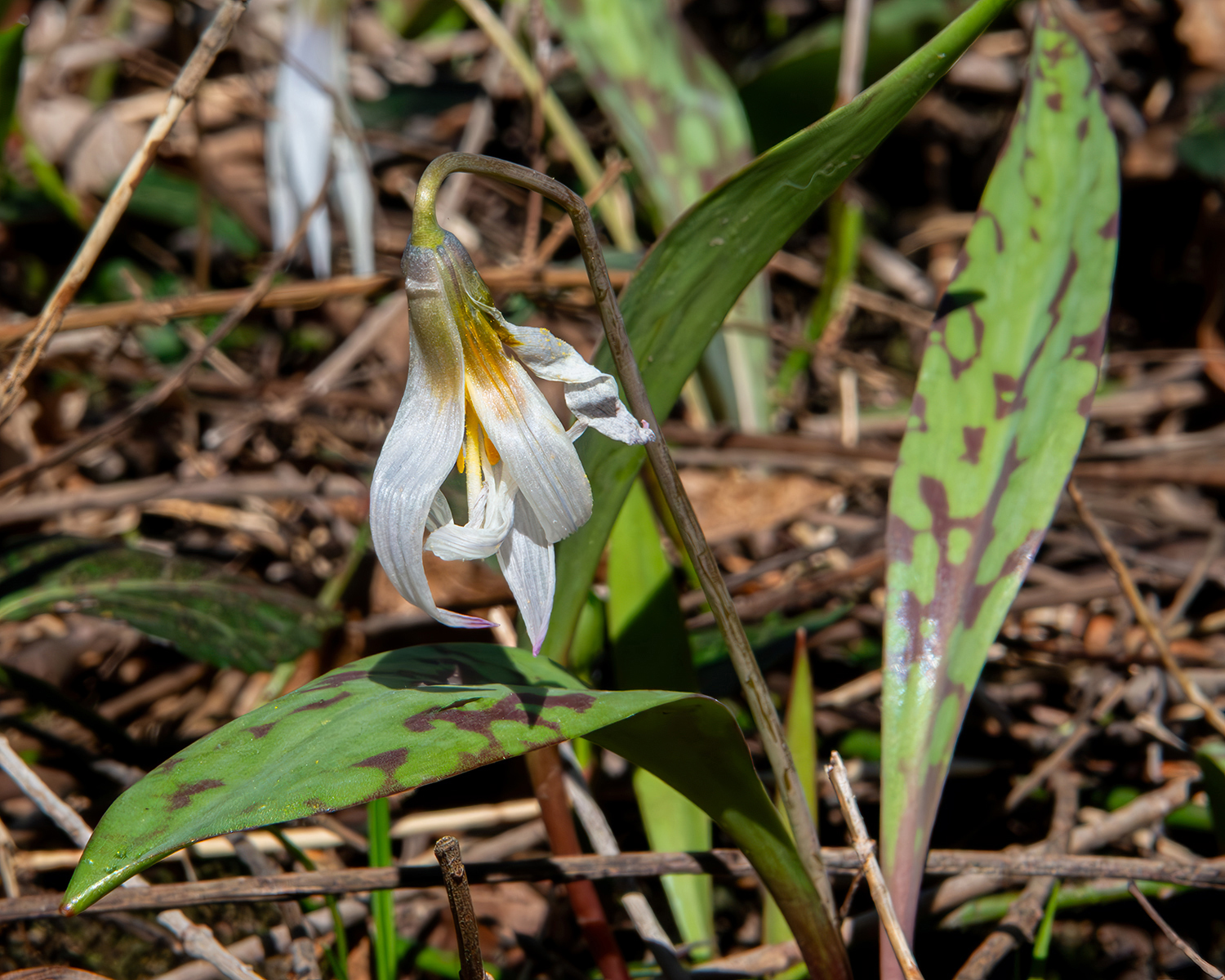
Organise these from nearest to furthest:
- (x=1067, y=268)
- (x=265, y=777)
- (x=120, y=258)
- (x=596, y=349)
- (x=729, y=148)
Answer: (x=265, y=777)
(x=596, y=349)
(x=1067, y=268)
(x=729, y=148)
(x=120, y=258)

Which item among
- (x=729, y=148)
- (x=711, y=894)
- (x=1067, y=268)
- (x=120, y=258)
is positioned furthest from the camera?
(x=120, y=258)

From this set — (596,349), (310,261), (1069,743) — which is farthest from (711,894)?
(310,261)

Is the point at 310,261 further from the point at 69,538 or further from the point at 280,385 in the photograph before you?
the point at 69,538

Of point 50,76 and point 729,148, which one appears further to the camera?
point 50,76

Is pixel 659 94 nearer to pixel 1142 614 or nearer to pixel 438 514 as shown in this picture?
pixel 1142 614

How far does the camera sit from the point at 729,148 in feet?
7.64

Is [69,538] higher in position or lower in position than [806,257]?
lower

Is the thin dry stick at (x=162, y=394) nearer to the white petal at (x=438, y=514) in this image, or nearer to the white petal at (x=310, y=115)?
the white petal at (x=310, y=115)

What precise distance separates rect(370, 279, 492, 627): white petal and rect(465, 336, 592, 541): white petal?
2 centimetres

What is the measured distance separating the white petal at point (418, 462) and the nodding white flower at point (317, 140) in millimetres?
1569

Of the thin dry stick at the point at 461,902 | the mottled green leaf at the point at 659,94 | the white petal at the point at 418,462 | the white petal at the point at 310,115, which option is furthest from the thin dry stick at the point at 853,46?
the thin dry stick at the point at 461,902

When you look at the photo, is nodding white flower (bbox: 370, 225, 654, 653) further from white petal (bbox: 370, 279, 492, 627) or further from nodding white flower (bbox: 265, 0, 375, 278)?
nodding white flower (bbox: 265, 0, 375, 278)

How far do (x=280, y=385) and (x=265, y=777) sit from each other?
1839mm

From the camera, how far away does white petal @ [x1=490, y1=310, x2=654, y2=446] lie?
0.78 m
